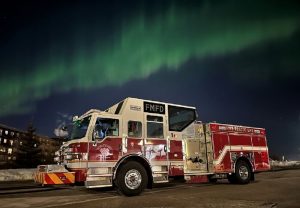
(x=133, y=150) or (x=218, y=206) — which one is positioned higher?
(x=133, y=150)

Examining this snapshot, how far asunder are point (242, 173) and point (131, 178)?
6700 mm

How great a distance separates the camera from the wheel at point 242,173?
1363 centimetres

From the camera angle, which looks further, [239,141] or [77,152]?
[239,141]

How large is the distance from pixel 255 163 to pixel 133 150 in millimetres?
7602

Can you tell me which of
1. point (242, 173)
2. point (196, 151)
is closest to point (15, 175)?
point (196, 151)

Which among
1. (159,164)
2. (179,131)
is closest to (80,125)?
(159,164)

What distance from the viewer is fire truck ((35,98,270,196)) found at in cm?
943

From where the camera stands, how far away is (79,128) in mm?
10609

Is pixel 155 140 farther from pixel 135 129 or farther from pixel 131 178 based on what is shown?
pixel 131 178

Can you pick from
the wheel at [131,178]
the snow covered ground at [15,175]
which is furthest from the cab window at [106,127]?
the snow covered ground at [15,175]

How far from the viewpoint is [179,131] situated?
470 inches

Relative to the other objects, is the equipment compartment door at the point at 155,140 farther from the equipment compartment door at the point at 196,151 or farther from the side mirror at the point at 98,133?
the side mirror at the point at 98,133

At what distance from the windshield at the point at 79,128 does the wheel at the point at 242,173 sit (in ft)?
25.4

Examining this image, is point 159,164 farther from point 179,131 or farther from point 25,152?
point 25,152
